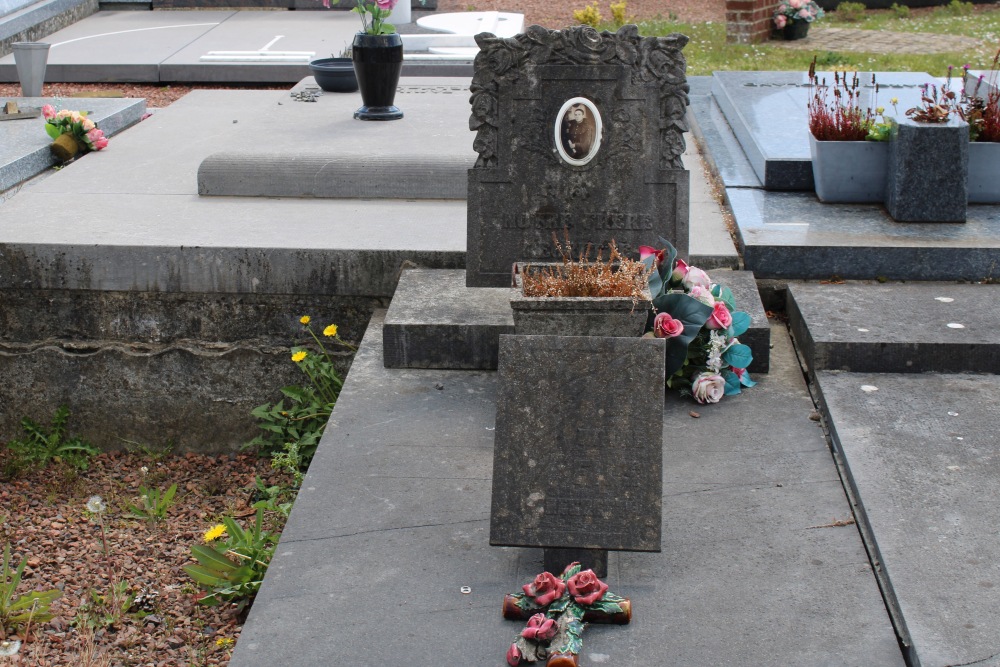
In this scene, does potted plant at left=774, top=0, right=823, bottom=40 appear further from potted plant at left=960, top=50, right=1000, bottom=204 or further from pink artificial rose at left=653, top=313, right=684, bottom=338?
pink artificial rose at left=653, top=313, right=684, bottom=338

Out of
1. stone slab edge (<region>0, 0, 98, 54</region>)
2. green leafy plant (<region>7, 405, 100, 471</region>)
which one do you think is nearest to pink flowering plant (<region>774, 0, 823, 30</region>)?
stone slab edge (<region>0, 0, 98, 54</region>)

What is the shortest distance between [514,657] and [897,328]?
7.83 feet

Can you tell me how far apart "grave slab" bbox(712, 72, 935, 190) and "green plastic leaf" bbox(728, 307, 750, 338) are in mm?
1855

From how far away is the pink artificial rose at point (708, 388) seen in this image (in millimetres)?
4031

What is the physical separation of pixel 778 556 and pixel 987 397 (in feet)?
4.52

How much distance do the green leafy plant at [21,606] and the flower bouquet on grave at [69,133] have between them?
3.83 meters

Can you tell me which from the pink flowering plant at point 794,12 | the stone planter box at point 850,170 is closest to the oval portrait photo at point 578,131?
the stone planter box at point 850,170

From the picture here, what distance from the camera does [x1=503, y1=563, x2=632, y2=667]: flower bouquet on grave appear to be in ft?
9.02

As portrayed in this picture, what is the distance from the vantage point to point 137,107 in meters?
7.89

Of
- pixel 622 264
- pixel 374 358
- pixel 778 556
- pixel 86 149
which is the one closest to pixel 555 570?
pixel 778 556

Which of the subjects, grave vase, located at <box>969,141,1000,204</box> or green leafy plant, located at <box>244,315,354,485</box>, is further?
grave vase, located at <box>969,141,1000,204</box>

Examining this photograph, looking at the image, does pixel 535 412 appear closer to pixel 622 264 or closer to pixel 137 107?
pixel 622 264

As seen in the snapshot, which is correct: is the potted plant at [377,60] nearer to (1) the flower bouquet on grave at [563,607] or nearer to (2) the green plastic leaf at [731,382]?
(2) the green plastic leaf at [731,382]

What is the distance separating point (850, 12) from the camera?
49.3ft
